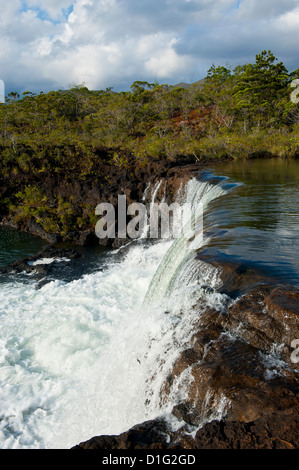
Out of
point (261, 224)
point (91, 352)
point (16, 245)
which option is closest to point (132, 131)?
point (16, 245)

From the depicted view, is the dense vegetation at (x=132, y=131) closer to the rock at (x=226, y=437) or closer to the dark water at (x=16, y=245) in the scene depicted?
the dark water at (x=16, y=245)

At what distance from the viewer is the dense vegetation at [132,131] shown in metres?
19.8

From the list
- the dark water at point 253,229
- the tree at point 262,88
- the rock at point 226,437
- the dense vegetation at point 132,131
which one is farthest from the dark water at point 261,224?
the tree at point 262,88

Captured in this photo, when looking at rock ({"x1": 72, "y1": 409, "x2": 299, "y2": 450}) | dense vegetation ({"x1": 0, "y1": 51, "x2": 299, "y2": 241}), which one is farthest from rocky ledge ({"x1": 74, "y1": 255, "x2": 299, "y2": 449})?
dense vegetation ({"x1": 0, "y1": 51, "x2": 299, "y2": 241})

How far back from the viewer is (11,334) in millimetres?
8148

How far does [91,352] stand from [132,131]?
1286 inches

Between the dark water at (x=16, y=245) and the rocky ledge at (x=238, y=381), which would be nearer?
the rocky ledge at (x=238, y=381)

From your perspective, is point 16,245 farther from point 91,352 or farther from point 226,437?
point 226,437

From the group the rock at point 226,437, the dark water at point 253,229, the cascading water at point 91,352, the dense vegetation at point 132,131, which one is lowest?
the cascading water at point 91,352

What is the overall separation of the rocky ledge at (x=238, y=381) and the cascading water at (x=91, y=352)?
0.94 feet

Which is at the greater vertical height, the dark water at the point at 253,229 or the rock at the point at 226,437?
the dark water at the point at 253,229

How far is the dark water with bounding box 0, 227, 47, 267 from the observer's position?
1407cm

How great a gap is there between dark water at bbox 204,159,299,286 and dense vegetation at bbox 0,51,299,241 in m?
8.34

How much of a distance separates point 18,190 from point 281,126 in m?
25.0
